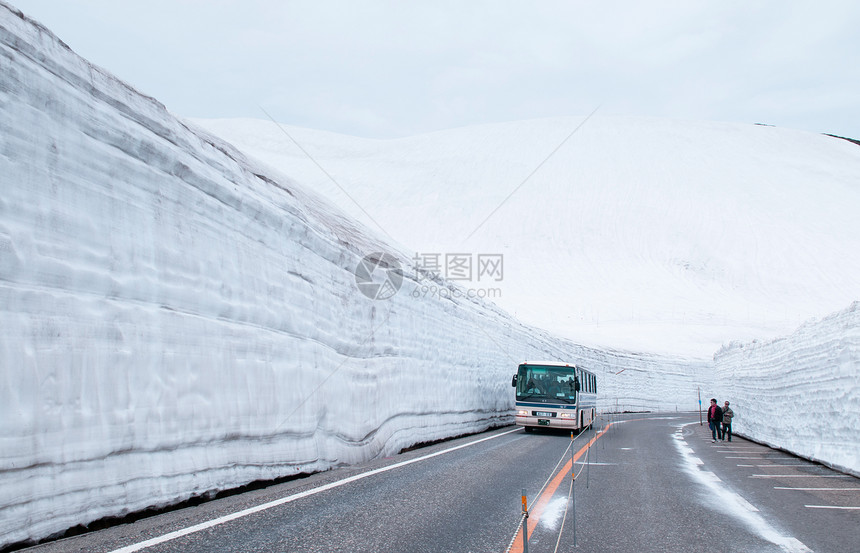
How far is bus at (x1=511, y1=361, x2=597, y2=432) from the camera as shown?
19.2 metres

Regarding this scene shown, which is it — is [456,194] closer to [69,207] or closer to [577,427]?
[577,427]

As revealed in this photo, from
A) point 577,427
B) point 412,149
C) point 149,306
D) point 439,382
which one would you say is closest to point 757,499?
point 149,306

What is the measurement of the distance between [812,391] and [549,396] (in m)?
7.60

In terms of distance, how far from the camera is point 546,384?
19734 millimetres

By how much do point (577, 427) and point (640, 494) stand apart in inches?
450

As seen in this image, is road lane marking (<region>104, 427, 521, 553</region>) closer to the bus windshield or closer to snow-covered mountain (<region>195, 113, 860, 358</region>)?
the bus windshield
